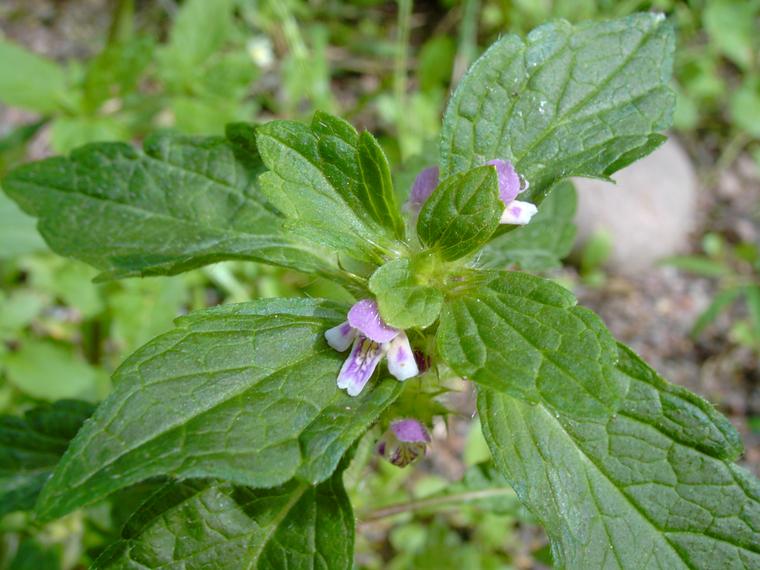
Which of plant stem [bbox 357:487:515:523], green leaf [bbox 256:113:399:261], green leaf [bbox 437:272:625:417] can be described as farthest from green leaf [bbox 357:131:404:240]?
plant stem [bbox 357:487:515:523]

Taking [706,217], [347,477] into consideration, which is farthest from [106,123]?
[706,217]

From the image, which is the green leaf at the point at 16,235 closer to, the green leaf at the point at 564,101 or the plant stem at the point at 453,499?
the plant stem at the point at 453,499

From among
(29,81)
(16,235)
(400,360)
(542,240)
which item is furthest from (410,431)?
(29,81)

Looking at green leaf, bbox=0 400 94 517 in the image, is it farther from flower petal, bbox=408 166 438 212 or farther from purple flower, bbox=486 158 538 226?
purple flower, bbox=486 158 538 226

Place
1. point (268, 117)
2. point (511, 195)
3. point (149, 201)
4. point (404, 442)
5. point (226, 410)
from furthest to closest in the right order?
point (268, 117) < point (149, 201) < point (404, 442) < point (511, 195) < point (226, 410)

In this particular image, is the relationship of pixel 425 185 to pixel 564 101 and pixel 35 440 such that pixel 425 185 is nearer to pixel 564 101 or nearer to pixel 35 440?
pixel 564 101
